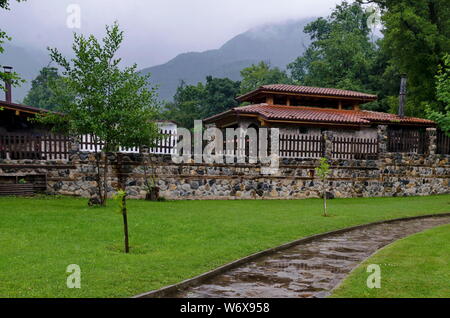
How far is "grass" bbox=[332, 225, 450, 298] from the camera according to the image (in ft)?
23.0

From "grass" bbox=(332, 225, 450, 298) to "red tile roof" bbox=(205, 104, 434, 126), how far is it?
56.4 ft

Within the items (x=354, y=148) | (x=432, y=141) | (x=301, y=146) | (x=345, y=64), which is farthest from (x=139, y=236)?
(x=345, y=64)

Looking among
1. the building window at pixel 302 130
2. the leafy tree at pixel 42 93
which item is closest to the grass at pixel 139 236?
the building window at pixel 302 130

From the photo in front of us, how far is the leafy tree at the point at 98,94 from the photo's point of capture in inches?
648

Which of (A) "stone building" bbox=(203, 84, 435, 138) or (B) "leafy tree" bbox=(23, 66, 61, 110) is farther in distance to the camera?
(B) "leafy tree" bbox=(23, 66, 61, 110)

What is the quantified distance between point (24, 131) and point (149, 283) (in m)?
19.9

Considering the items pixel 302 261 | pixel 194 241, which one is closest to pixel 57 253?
pixel 194 241

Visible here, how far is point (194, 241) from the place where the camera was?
11164 millimetres

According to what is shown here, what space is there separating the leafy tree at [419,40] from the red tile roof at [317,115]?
4770 mm

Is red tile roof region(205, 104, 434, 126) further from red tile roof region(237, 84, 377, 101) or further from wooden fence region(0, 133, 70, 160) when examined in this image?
wooden fence region(0, 133, 70, 160)

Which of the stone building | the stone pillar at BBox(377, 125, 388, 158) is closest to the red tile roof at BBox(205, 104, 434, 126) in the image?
the stone building

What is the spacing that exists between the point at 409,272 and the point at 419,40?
31.4 meters

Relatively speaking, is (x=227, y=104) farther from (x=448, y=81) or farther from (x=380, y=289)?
(x=380, y=289)

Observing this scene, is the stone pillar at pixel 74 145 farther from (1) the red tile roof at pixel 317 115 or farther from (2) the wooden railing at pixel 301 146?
(1) the red tile roof at pixel 317 115
